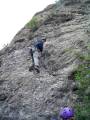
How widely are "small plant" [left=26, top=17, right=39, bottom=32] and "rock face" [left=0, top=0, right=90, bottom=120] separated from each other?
304 millimetres

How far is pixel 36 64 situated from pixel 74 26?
373 centimetres

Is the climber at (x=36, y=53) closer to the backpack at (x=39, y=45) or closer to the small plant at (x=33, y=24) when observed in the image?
the backpack at (x=39, y=45)

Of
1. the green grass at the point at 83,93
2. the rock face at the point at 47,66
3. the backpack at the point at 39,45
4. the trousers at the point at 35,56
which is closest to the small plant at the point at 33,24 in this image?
the rock face at the point at 47,66

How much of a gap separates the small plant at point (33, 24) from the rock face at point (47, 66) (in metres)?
0.30

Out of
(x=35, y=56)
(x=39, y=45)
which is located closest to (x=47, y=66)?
(x=35, y=56)

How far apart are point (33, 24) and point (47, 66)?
6102 millimetres

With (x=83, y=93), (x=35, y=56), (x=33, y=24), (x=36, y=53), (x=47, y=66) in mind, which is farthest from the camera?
(x=33, y=24)

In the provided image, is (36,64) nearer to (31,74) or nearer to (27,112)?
(31,74)

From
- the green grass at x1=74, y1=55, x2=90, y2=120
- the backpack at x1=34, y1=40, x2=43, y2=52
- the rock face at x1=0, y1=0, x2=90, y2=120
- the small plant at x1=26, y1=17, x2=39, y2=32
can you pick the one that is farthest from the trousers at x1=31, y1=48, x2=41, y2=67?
the small plant at x1=26, y1=17, x2=39, y2=32

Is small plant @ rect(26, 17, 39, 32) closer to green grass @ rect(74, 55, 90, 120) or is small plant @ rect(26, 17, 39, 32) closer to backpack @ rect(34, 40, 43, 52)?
backpack @ rect(34, 40, 43, 52)

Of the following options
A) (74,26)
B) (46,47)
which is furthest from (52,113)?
(74,26)

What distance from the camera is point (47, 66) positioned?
691 inches

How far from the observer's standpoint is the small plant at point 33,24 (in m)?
22.8

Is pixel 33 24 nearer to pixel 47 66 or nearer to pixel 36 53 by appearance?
pixel 36 53
